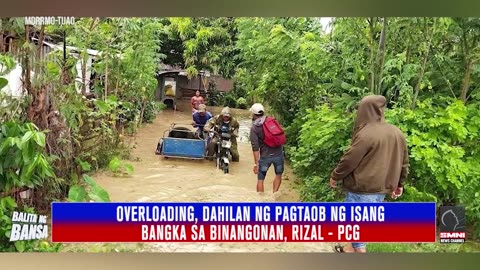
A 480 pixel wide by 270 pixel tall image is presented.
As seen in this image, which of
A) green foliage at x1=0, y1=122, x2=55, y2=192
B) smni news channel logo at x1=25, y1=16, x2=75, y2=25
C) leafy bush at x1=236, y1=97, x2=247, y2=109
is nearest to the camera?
green foliage at x1=0, y1=122, x2=55, y2=192

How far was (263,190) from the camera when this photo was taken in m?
3.55

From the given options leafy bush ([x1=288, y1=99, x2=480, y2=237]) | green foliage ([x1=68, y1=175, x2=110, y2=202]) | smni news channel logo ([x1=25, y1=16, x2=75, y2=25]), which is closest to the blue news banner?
green foliage ([x1=68, y1=175, x2=110, y2=202])

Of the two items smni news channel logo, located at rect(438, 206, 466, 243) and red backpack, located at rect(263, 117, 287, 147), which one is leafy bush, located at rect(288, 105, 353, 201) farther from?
smni news channel logo, located at rect(438, 206, 466, 243)

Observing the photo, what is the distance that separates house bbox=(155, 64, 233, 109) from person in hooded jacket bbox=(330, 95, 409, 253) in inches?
38.7

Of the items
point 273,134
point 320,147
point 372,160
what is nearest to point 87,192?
point 273,134

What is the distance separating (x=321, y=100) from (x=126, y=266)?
6.05 feet

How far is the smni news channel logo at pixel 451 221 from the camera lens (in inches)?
139

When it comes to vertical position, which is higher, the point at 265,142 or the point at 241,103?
the point at 241,103

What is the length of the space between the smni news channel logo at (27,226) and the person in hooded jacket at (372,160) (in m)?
2.03

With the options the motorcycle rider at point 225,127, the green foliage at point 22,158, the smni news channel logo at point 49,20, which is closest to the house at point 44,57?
the smni news channel logo at point 49,20

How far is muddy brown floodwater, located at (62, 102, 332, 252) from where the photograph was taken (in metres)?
3.50

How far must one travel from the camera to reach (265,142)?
3627mm

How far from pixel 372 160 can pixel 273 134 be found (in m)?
0.72

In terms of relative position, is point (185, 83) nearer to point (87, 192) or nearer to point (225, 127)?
point (225, 127)
